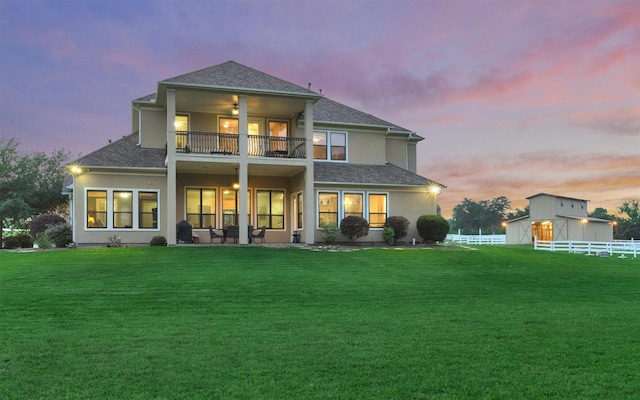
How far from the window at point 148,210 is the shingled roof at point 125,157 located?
1.37 meters

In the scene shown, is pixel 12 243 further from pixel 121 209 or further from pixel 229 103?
pixel 229 103

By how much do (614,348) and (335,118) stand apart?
1962 centimetres

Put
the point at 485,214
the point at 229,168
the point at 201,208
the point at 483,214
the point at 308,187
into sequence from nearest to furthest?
the point at 308,187 < the point at 229,168 < the point at 201,208 < the point at 485,214 < the point at 483,214

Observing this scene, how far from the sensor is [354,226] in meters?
21.8

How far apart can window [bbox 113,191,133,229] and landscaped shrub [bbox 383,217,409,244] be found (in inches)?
461

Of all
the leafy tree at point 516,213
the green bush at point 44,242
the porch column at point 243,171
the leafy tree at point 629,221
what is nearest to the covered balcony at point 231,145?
the porch column at point 243,171

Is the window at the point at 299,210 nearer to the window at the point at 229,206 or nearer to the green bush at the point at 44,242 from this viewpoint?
the window at the point at 229,206

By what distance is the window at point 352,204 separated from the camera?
23.5m

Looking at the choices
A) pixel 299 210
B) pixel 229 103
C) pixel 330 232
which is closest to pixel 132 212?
pixel 229 103

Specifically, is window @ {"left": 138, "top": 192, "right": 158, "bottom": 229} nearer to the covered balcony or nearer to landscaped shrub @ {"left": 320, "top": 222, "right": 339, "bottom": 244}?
the covered balcony

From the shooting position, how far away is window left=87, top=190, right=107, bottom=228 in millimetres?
20531

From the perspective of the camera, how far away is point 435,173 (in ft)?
164

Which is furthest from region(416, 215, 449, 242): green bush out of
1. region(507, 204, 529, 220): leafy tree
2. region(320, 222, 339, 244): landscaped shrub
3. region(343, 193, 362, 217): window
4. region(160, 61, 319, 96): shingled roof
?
region(507, 204, 529, 220): leafy tree

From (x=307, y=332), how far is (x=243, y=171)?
13415mm
